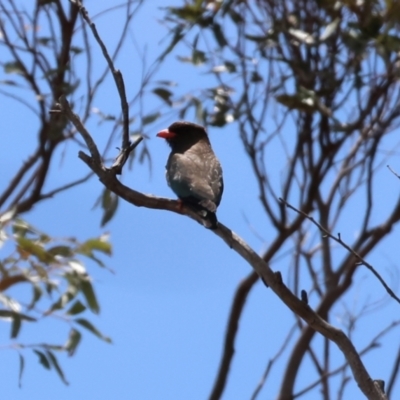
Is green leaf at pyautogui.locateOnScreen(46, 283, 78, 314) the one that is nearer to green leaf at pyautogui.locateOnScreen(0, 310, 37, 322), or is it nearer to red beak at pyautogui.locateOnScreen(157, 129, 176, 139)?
green leaf at pyautogui.locateOnScreen(0, 310, 37, 322)

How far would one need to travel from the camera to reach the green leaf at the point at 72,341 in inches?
193

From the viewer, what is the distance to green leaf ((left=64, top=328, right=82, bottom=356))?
16.0 ft

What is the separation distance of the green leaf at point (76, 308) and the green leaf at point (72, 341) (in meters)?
0.09

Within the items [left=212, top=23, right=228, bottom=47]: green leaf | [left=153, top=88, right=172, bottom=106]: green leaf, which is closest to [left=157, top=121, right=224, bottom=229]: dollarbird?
[left=153, top=88, right=172, bottom=106]: green leaf

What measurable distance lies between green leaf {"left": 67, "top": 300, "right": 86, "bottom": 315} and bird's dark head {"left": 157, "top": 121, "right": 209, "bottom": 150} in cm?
169

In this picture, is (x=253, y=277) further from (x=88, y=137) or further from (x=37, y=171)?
(x=88, y=137)

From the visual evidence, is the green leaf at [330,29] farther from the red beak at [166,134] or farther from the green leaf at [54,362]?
the green leaf at [54,362]

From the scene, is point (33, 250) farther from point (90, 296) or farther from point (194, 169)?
point (194, 169)

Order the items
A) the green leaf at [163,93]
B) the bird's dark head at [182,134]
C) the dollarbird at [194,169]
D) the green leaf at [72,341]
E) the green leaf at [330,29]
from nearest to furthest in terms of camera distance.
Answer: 1. the dollarbird at [194,169]
2. the green leaf at [72,341]
3. the green leaf at [330,29]
4. the green leaf at [163,93]
5. the bird's dark head at [182,134]

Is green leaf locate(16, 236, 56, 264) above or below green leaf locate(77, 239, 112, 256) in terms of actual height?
below

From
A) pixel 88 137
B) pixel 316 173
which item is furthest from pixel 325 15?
pixel 88 137

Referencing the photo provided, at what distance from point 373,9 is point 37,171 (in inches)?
85.3

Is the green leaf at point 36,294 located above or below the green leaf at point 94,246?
below

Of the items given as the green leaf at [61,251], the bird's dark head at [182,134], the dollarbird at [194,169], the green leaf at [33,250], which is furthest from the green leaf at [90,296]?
the bird's dark head at [182,134]
